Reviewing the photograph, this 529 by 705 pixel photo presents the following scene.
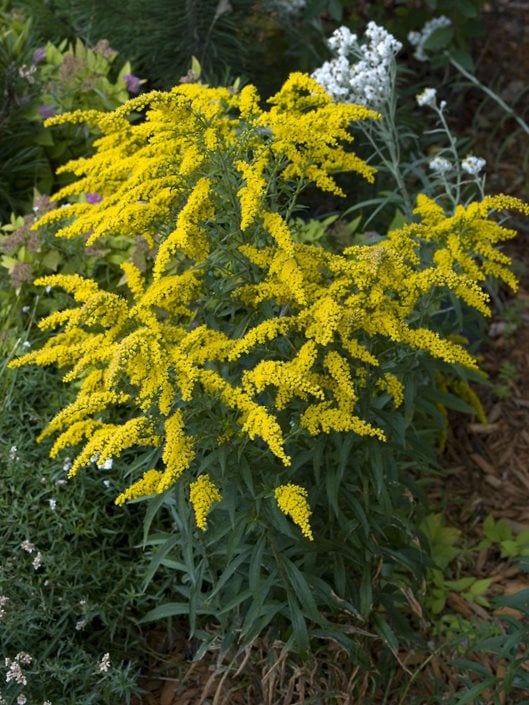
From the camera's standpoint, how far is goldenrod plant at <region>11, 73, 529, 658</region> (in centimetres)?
255

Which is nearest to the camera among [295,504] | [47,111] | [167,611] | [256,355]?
[295,504]

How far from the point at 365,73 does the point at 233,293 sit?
1554mm

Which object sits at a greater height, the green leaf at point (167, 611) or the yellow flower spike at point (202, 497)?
the yellow flower spike at point (202, 497)

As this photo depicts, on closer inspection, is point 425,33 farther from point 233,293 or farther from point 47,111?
point 233,293

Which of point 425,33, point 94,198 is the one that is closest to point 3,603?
point 94,198

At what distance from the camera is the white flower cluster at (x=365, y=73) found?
3.94 meters

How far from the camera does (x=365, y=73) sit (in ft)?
12.8

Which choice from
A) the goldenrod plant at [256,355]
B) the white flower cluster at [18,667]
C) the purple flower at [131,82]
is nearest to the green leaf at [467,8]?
the purple flower at [131,82]

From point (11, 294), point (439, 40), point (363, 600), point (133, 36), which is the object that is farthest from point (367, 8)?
point (363, 600)

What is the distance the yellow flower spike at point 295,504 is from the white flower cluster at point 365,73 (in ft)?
6.47

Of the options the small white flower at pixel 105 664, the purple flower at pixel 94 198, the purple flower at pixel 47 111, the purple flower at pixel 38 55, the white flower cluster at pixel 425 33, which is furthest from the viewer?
the white flower cluster at pixel 425 33

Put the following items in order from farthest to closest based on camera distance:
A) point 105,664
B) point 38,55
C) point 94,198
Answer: point 38,55, point 94,198, point 105,664

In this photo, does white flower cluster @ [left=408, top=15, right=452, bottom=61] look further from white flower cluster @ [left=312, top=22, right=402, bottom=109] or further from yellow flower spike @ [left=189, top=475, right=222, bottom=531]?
yellow flower spike @ [left=189, top=475, right=222, bottom=531]

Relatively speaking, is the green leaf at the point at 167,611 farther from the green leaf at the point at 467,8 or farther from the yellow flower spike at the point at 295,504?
the green leaf at the point at 467,8
